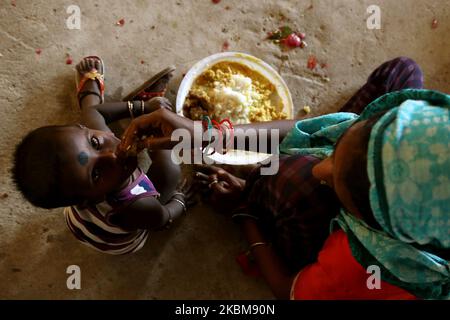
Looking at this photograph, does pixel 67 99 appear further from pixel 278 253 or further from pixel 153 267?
pixel 278 253

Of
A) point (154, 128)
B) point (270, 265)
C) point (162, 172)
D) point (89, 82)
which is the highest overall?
point (89, 82)

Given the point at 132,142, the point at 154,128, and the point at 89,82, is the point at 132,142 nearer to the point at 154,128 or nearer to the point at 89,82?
the point at 154,128

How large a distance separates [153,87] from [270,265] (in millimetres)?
879

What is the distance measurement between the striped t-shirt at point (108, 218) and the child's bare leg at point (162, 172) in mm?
148

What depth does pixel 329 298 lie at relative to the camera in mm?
1089

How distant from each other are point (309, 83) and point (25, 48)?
130 centimetres

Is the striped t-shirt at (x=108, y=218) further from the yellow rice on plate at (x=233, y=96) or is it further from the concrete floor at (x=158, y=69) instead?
the yellow rice on plate at (x=233, y=96)

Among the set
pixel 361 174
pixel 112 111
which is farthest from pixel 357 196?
pixel 112 111

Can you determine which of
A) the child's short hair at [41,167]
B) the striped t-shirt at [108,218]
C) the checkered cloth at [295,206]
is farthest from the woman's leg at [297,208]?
the child's short hair at [41,167]

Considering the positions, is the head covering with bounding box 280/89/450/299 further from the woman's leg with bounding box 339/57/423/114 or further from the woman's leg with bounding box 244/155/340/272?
the woman's leg with bounding box 339/57/423/114

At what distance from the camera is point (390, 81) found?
1570 millimetres

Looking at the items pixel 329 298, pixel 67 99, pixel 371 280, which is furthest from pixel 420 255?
pixel 67 99
